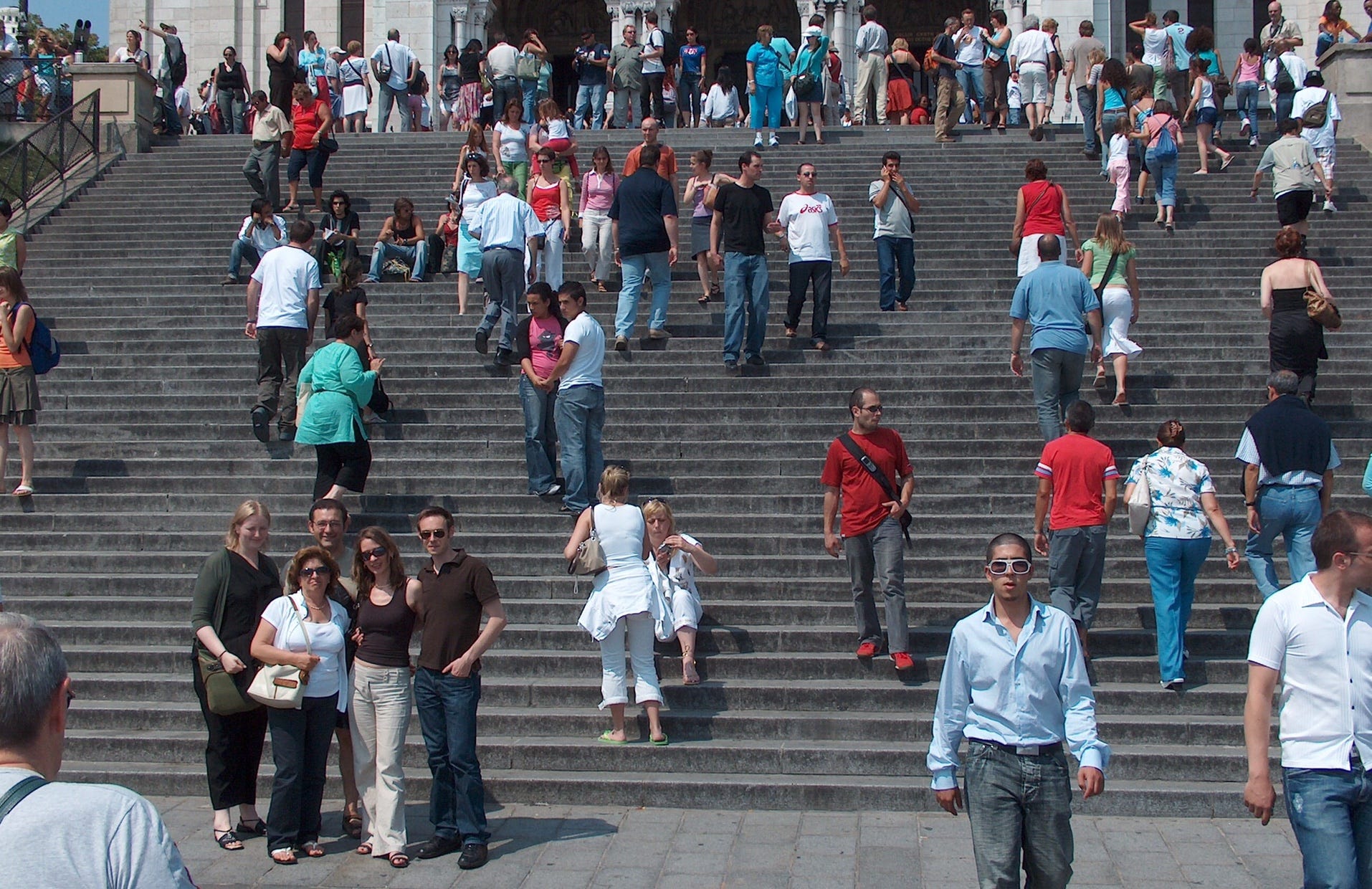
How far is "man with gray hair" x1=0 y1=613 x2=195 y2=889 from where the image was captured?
2.43 m

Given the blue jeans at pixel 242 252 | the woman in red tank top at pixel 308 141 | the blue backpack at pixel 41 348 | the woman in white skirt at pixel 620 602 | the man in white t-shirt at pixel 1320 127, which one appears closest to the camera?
the woman in white skirt at pixel 620 602

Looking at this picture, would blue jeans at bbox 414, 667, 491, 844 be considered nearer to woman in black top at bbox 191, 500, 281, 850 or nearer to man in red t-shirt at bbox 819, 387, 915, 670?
woman in black top at bbox 191, 500, 281, 850

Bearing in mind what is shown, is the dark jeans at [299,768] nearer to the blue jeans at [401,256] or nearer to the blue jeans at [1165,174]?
the blue jeans at [401,256]

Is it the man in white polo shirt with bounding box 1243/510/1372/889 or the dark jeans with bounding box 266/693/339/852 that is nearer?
the man in white polo shirt with bounding box 1243/510/1372/889

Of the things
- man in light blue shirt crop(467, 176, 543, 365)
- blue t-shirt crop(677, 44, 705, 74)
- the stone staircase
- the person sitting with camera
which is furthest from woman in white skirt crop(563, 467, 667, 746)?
blue t-shirt crop(677, 44, 705, 74)

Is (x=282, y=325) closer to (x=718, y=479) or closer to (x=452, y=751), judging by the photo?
(x=718, y=479)

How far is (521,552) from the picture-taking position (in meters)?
9.69

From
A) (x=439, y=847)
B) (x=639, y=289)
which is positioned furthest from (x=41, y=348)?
(x=439, y=847)

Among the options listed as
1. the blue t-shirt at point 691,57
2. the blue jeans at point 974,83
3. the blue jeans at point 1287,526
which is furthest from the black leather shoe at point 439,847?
the blue t-shirt at point 691,57

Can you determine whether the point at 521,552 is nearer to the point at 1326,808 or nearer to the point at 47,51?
the point at 1326,808

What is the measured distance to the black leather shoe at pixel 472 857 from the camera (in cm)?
627

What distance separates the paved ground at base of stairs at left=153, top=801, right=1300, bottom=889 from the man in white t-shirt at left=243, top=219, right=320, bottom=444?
475 centimetres

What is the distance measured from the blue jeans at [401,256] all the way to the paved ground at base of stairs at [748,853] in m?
8.47

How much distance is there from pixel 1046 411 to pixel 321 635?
19.0ft
